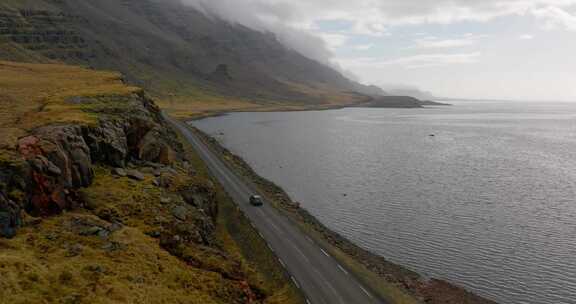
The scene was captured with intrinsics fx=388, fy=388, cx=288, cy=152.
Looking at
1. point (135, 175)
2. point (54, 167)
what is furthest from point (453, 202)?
point (54, 167)

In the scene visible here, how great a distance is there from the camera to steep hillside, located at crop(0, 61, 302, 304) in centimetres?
2322

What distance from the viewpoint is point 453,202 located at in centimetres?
6938

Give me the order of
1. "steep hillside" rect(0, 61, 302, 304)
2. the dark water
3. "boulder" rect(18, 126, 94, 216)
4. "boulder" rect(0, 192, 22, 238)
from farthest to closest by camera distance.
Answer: the dark water
"boulder" rect(18, 126, 94, 216)
"boulder" rect(0, 192, 22, 238)
"steep hillside" rect(0, 61, 302, 304)

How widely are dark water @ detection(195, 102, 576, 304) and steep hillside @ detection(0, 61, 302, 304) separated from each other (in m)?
22.6

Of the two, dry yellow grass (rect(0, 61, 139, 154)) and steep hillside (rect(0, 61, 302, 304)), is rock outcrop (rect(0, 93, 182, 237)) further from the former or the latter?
dry yellow grass (rect(0, 61, 139, 154))

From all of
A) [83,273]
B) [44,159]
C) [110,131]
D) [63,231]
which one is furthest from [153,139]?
[83,273]

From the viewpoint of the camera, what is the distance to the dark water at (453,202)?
44750 mm

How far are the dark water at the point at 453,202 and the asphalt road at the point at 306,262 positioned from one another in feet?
36.4

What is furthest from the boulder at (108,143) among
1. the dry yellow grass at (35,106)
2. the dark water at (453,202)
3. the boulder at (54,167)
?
the dark water at (453,202)

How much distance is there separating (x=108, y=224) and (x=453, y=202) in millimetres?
58975

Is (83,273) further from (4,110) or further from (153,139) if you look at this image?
(4,110)

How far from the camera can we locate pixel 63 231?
2684 centimetres

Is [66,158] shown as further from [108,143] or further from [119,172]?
[108,143]

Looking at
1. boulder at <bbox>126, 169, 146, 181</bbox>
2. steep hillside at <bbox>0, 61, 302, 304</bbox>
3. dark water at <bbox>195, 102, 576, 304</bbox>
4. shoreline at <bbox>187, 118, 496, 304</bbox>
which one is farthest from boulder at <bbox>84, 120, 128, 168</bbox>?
dark water at <bbox>195, 102, 576, 304</bbox>
